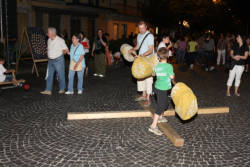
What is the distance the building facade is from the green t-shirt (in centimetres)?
1451

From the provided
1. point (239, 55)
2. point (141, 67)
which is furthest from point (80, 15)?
point (141, 67)

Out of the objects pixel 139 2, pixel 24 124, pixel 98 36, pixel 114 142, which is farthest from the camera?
pixel 139 2

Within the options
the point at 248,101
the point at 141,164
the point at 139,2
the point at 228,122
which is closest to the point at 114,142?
the point at 141,164

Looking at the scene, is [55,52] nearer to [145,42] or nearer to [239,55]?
[145,42]

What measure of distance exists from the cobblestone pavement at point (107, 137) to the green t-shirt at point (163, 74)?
93 centimetres

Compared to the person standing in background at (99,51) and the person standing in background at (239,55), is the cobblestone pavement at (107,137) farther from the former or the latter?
the person standing in background at (99,51)

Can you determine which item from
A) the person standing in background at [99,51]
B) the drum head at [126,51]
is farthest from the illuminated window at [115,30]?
the drum head at [126,51]

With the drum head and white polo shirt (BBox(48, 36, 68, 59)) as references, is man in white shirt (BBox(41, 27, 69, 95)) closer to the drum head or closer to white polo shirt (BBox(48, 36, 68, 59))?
white polo shirt (BBox(48, 36, 68, 59))

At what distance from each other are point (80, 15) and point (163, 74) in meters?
23.9

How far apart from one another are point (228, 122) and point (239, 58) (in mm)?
3016

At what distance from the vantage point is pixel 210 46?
1579 centimetres

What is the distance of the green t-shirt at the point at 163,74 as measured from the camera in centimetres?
511

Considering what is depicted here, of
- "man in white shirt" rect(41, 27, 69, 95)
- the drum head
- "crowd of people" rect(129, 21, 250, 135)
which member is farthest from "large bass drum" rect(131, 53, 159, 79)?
"man in white shirt" rect(41, 27, 69, 95)

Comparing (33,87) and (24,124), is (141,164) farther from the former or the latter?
(33,87)
